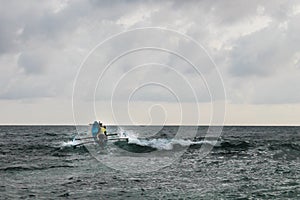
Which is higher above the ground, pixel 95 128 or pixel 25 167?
pixel 95 128

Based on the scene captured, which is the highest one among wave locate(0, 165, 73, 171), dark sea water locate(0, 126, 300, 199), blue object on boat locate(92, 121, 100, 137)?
blue object on boat locate(92, 121, 100, 137)

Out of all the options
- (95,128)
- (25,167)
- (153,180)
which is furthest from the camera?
(95,128)

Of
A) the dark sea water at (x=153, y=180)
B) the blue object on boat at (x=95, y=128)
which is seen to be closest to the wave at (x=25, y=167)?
the dark sea water at (x=153, y=180)

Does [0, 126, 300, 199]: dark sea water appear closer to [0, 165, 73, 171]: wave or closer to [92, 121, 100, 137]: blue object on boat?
[0, 165, 73, 171]: wave

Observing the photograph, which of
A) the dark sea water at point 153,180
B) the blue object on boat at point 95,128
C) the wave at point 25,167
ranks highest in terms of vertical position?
the blue object on boat at point 95,128

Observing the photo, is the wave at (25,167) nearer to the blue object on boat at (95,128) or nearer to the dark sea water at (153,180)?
the dark sea water at (153,180)

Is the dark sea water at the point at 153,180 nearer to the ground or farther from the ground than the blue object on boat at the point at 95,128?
nearer to the ground

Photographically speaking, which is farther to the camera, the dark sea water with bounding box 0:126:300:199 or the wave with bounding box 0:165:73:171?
the wave with bounding box 0:165:73:171

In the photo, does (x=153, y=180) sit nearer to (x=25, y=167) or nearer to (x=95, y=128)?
(x=25, y=167)

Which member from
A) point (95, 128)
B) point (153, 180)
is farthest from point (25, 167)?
point (95, 128)

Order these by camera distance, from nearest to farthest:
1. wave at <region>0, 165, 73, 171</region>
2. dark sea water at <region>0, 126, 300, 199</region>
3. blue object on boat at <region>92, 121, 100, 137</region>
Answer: dark sea water at <region>0, 126, 300, 199</region>, wave at <region>0, 165, 73, 171</region>, blue object on boat at <region>92, 121, 100, 137</region>

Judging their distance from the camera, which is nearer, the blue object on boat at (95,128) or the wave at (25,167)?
the wave at (25,167)

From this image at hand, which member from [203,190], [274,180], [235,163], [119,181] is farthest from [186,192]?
[235,163]

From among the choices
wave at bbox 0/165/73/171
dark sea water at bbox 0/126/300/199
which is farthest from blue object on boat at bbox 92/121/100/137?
wave at bbox 0/165/73/171
